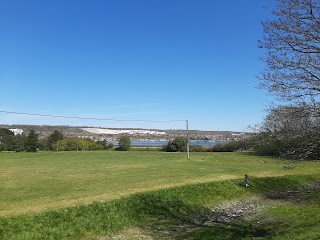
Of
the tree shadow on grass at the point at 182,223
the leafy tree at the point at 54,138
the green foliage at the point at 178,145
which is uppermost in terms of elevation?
the leafy tree at the point at 54,138

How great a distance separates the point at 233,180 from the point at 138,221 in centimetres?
1109

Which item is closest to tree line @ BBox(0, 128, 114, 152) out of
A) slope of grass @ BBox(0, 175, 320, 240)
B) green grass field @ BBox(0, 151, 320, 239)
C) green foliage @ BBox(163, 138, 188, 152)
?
green foliage @ BBox(163, 138, 188, 152)

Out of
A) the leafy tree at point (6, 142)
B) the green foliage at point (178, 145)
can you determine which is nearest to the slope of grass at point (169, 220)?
the green foliage at point (178, 145)

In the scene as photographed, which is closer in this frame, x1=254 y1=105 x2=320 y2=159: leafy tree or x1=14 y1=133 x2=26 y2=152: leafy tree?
x1=254 y1=105 x2=320 y2=159: leafy tree

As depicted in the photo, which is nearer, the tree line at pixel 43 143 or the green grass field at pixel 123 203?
the green grass field at pixel 123 203

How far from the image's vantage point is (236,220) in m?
16.9

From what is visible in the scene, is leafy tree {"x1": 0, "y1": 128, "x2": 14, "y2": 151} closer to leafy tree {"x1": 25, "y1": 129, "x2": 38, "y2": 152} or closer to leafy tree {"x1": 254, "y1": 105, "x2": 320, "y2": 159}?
leafy tree {"x1": 25, "y1": 129, "x2": 38, "y2": 152}

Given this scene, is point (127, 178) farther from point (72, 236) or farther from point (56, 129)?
point (56, 129)

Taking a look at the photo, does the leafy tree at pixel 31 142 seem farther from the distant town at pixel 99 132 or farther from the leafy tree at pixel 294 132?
the leafy tree at pixel 294 132

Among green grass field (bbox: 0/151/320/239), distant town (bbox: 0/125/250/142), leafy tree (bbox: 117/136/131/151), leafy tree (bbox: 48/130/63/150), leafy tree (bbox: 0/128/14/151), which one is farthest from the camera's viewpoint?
leafy tree (bbox: 48/130/63/150)

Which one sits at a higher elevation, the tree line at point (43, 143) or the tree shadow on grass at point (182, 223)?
the tree line at point (43, 143)

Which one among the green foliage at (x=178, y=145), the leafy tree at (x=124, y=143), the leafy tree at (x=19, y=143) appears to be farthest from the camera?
the leafy tree at (x=124, y=143)

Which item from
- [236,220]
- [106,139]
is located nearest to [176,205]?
[236,220]

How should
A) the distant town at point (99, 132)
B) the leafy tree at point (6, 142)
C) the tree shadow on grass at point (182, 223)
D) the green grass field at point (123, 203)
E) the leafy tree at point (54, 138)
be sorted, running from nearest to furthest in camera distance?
the green grass field at point (123, 203) < the tree shadow on grass at point (182, 223) < the distant town at point (99, 132) < the leafy tree at point (6, 142) < the leafy tree at point (54, 138)
